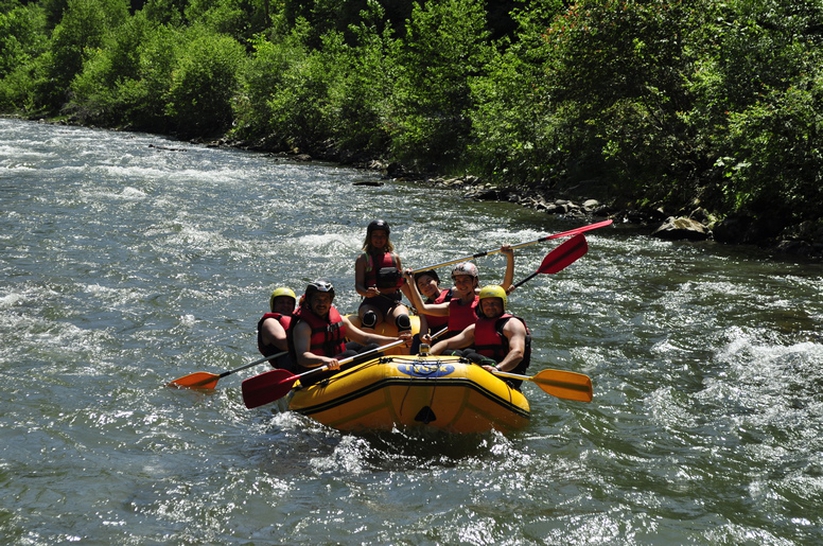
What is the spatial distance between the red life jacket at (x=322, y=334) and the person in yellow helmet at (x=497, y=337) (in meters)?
0.92

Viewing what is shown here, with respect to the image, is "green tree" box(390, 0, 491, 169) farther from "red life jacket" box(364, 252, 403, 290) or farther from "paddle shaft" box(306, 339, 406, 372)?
"paddle shaft" box(306, 339, 406, 372)

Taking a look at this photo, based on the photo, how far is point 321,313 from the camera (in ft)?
21.0

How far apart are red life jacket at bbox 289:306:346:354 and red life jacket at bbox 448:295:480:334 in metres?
0.97

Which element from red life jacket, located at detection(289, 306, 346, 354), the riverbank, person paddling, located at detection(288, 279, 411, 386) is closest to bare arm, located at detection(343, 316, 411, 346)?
person paddling, located at detection(288, 279, 411, 386)

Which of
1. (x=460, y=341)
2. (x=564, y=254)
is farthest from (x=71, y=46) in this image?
(x=460, y=341)

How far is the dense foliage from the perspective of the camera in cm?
1208

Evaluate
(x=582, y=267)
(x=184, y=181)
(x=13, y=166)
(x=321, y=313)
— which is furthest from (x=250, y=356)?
(x=13, y=166)

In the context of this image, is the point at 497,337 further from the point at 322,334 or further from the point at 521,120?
the point at 521,120

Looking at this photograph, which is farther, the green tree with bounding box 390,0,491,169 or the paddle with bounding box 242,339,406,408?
the green tree with bounding box 390,0,491,169

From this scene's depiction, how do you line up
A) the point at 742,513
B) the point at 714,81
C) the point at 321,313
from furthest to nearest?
the point at 714,81 < the point at 321,313 < the point at 742,513

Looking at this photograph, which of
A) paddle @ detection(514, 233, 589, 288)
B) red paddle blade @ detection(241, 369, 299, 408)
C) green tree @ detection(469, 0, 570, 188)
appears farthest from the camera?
green tree @ detection(469, 0, 570, 188)

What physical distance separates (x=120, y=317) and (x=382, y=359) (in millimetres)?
4096

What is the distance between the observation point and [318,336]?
6.44 meters

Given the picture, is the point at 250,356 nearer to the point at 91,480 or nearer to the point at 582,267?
the point at 91,480
